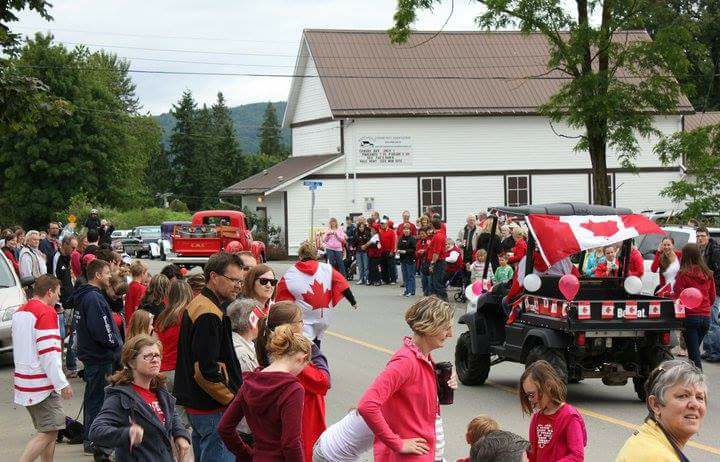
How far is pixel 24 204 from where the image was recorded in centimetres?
7231

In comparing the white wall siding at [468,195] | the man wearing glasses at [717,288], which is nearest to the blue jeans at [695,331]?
the man wearing glasses at [717,288]

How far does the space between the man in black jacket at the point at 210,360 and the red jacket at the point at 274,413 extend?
3.91ft

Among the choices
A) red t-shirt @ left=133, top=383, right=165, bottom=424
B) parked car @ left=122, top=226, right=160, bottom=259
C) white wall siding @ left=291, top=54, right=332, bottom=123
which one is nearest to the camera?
red t-shirt @ left=133, top=383, right=165, bottom=424

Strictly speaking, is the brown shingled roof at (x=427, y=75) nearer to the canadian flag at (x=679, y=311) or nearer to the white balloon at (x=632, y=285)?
the white balloon at (x=632, y=285)

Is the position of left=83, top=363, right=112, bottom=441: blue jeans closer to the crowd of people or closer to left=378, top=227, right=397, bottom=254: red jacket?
the crowd of people

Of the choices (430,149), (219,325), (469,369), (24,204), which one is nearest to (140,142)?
(24,204)

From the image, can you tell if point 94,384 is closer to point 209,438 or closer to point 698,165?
point 209,438

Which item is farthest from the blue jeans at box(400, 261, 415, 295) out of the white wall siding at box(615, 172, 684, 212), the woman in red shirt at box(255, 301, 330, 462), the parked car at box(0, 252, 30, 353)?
the white wall siding at box(615, 172, 684, 212)

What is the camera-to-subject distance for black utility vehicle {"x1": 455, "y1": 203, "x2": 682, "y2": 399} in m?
12.3

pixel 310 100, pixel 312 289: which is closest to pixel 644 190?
pixel 310 100

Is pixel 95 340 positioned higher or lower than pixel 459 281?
higher

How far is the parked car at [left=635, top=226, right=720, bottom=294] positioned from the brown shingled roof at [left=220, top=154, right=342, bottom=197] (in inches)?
1146

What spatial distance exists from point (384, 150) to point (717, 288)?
1352 inches

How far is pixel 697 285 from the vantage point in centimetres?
1466
